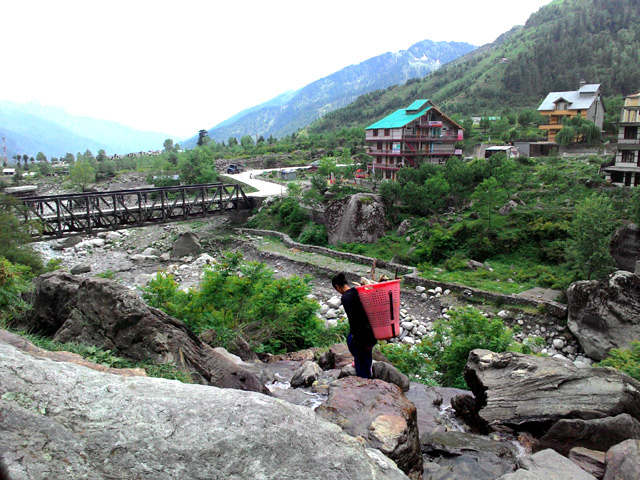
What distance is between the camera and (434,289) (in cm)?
2375

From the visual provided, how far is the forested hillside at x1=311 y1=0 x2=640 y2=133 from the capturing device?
91438 millimetres

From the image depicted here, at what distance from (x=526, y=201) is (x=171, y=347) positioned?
102 feet

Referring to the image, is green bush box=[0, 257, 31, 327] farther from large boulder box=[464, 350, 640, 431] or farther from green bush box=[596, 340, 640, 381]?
green bush box=[596, 340, 640, 381]

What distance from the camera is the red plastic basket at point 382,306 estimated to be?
6.37 meters

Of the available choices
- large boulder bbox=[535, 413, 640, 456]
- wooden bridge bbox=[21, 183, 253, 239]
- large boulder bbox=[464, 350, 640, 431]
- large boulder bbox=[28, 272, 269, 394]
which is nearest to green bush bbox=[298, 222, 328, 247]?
wooden bridge bbox=[21, 183, 253, 239]

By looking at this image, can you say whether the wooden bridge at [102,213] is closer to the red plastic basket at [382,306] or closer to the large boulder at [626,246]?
the red plastic basket at [382,306]

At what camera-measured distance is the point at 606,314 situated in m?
17.0

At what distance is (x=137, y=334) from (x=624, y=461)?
734cm

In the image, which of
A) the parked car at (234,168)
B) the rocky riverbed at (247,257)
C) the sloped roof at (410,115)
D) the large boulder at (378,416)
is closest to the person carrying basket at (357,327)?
the large boulder at (378,416)

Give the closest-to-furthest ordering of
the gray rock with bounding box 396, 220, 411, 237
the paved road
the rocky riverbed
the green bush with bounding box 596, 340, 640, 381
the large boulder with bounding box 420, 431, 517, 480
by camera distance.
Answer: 1. the large boulder with bounding box 420, 431, 517, 480
2. the green bush with bounding box 596, 340, 640, 381
3. the rocky riverbed
4. the gray rock with bounding box 396, 220, 411, 237
5. the paved road

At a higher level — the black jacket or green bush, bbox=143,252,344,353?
the black jacket

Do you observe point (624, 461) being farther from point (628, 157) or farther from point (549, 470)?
point (628, 157)

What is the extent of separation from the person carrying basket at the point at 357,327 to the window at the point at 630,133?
118 ft

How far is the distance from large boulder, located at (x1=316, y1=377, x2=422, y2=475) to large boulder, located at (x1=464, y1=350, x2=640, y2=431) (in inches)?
87.0
